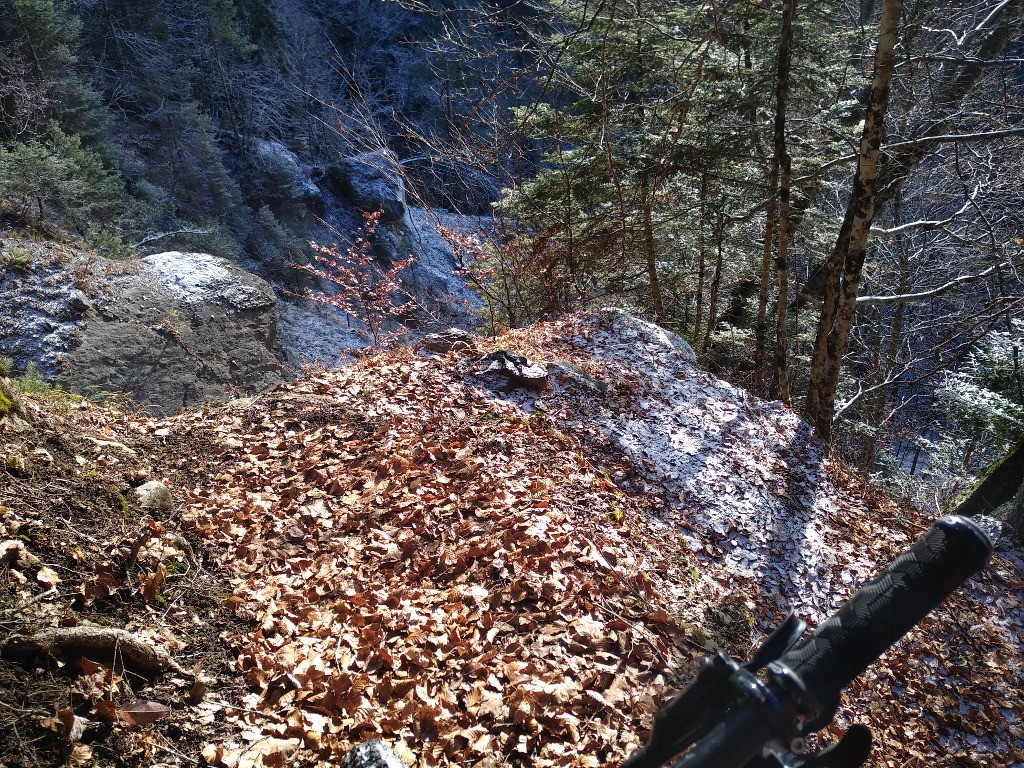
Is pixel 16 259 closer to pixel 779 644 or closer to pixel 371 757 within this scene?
pixel 371 757

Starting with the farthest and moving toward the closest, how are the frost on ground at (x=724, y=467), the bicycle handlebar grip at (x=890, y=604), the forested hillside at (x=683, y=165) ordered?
the forested hillside at (x=683, y=165), the frost on ground at (x=724, y=467), the bicycle handlebar grip at (x=890, y=604)

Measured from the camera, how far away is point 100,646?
2.25 m

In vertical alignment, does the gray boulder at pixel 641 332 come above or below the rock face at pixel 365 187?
below

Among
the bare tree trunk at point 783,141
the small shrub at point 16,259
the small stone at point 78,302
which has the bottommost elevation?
the small stone at point 78,302

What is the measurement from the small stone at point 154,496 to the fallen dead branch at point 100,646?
115cm

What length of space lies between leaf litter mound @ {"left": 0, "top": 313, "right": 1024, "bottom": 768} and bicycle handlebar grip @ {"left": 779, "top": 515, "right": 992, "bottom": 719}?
6.41 feet

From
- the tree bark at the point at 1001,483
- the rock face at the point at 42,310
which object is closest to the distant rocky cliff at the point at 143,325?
the rock face at the point at 42,310

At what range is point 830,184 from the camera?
27.5 feet

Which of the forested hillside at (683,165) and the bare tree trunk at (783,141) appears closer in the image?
the bare tree trunk at (783,141)

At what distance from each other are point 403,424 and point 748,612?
3218 millimetres

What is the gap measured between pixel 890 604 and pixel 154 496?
3.83 m

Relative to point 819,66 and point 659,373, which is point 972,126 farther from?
point 659,373

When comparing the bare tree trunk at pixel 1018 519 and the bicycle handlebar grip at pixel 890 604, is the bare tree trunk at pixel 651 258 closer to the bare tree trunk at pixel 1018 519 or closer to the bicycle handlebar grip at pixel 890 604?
the bare tree trunk at pixel 1018 519

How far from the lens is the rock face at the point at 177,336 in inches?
254
